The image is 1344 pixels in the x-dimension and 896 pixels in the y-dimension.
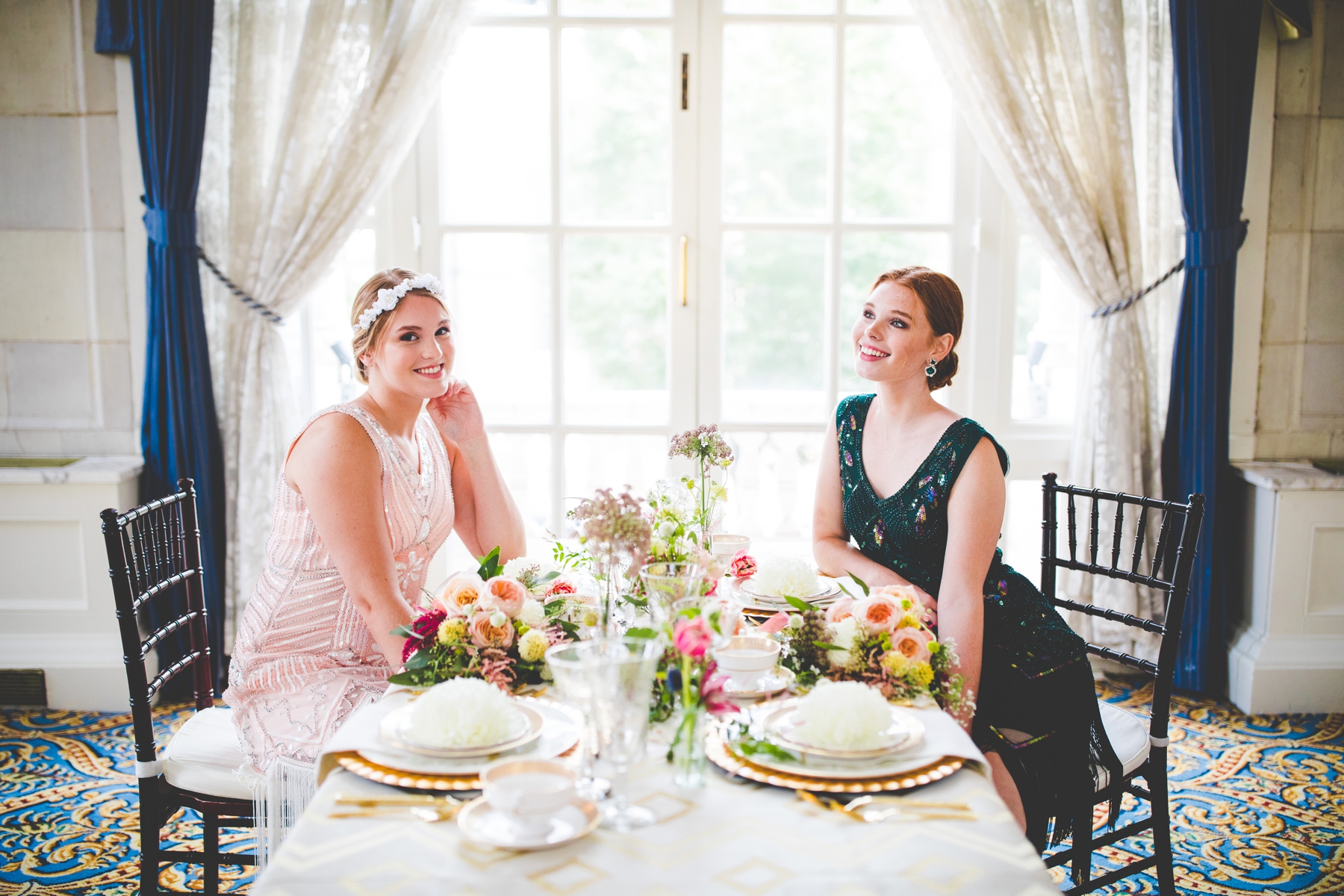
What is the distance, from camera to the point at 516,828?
105 centimetres

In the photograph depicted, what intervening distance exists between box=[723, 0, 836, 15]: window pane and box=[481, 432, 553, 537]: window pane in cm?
157

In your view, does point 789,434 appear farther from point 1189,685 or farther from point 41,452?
point 41,452

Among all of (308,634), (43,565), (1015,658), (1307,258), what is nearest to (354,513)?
(308,634)

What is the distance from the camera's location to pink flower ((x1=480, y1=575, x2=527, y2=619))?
4.82ft

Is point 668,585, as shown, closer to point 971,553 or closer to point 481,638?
point 481,638

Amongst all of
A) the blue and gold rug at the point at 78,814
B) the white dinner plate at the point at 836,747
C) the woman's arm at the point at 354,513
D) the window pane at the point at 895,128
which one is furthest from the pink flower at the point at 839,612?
the window pane at the point at 895,128

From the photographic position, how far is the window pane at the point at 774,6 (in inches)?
131


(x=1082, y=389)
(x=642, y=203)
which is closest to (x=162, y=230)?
(x=642, y=203)

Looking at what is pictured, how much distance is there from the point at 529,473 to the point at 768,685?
2255mm

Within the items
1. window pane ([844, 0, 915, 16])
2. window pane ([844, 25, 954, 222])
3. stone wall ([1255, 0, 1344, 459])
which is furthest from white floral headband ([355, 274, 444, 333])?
stone wall ([1255, 0, 1344, 459])

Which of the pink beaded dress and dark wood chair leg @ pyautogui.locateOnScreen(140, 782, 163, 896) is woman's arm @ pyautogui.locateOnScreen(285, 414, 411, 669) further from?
dark wood chair leg @ pyautogui.locateOnScreen(140, 782, 163, 896)

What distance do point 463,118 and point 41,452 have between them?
71.3 inches

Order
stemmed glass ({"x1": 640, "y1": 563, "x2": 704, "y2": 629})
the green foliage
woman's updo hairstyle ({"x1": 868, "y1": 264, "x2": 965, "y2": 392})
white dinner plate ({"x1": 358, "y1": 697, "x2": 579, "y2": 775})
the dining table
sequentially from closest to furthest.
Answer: the dining table → white dinner plate ({"x1": 358, "y1": 697, "x2": 579, "y2": 775}) → stemmed glass ({"x1": 640, "y1": 563, "x2": 704, "y2": 629}) → the green foliage → woman's updo hairstyle ({"x1": 868, "y1": 264, "x2": 965, "y2": 392})

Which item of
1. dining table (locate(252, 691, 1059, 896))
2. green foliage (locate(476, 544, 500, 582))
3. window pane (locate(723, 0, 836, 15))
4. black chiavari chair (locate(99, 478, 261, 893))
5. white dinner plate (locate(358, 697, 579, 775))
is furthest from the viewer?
window pane (locate(723, 0, 836, 15))
